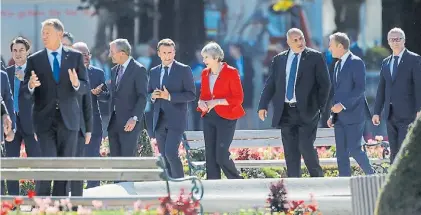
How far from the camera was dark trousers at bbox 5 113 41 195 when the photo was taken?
12734 millimetres

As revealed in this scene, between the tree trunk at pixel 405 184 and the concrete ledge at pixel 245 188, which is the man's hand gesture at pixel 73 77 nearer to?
the concrete ledge at pixel 245 188

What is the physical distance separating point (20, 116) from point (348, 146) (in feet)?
11.5

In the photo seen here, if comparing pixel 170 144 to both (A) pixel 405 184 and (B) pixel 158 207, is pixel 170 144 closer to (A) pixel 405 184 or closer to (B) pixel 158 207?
(B) pixel 158 207

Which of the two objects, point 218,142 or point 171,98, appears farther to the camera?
point 171,98

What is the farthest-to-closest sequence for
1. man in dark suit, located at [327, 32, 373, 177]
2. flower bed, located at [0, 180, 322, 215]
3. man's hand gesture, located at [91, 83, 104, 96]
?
man's hand gesture, located at [91, 83, 104, 96]
man in dark suit, located at [327, 32, 373, 177]
flower bed, located at [0, 180, 322, 215]

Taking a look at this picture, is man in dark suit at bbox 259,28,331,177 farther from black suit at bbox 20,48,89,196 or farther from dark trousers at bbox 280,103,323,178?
black suit at bbox 20,48,89,196

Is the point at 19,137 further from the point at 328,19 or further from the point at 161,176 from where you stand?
the point at 328,19

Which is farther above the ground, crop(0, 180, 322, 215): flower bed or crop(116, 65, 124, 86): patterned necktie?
crop(116, 65, 124, 86): patterned necktie

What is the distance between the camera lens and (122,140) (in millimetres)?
14031

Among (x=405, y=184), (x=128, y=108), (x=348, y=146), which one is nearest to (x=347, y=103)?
(x=348, y=146)

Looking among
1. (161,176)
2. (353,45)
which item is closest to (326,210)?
(161,176)

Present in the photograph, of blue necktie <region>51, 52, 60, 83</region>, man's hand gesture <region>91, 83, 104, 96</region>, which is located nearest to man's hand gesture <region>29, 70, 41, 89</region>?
blue necktie <region>51, 52, 60, 83</region>

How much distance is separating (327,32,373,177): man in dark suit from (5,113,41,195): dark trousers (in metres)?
3.21

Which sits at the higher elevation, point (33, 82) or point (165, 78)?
point (165, 78)
